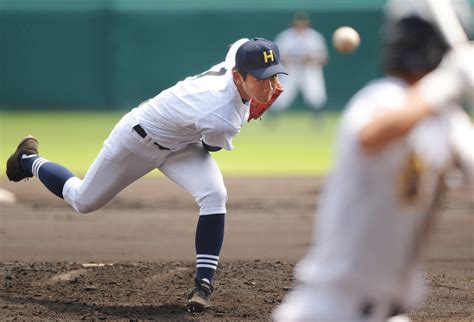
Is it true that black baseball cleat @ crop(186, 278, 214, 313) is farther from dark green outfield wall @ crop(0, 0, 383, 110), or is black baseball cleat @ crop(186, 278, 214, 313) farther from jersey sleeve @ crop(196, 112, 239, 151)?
dark green outfield wall @ crop(0, 0, 383, 110)

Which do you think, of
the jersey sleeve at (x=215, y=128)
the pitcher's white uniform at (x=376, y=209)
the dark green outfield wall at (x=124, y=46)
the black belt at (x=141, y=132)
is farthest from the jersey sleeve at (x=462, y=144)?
the dark green outfield wall at (x=124, y=46)

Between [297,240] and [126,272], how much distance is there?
7.42ft

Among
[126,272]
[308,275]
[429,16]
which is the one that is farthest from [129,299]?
[429,16]

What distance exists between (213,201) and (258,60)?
0.97 metres

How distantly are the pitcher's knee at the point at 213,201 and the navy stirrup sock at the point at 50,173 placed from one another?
123 cm

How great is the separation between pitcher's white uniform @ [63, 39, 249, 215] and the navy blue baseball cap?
14cm

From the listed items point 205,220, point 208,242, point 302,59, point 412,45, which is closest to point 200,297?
point 208,242

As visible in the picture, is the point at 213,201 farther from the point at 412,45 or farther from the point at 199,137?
the point at 412,45

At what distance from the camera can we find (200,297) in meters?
6.35

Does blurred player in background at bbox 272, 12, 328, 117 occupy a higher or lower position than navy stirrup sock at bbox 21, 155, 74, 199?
higher

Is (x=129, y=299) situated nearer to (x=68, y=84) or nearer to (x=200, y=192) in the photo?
(x=200, y=192)

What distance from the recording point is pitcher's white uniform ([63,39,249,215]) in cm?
610

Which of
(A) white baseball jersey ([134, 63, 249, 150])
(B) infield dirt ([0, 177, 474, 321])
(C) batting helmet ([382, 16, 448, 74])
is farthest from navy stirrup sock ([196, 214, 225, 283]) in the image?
(C) batting helmet ([382, 16, 448, 74])

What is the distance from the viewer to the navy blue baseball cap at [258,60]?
6117 millimetres
